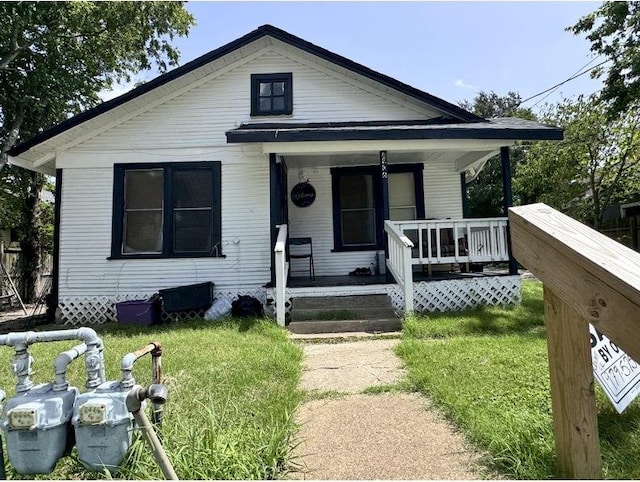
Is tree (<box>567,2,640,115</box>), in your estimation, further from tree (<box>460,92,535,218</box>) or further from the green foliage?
the green foliage

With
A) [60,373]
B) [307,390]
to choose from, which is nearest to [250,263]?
[307,390]

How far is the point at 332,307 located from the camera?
7105 millimetres

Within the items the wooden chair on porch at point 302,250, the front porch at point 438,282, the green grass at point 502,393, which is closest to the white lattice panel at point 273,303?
the front porch at point 438,282

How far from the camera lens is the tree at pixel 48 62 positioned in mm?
13930

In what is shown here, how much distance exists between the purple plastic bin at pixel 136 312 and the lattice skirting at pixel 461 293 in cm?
438

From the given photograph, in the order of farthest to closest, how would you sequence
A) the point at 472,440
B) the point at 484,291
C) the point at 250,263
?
the point at 250,263 → the point at 484,291 → the point at 472,440

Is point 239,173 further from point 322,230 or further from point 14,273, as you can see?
point 14,273

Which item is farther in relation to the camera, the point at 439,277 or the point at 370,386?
the point at 439,277

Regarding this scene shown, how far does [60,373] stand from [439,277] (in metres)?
6.69

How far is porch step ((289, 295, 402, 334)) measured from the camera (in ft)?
21.0

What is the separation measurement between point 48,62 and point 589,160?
20.0 metres

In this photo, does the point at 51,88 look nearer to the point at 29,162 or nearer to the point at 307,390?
the point at 29,162

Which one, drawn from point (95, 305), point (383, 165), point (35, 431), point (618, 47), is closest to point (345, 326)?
point (383, 165)

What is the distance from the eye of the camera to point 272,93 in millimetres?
9305
